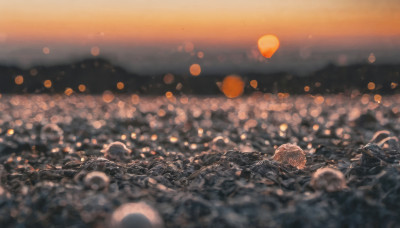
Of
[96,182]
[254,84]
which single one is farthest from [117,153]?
[254,84]

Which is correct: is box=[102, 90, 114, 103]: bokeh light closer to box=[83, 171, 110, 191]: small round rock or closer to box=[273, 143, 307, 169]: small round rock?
box=[273, 143, 307, 169]: small round rock

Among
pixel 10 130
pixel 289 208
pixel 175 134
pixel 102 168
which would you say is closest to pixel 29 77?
pixel 10 130

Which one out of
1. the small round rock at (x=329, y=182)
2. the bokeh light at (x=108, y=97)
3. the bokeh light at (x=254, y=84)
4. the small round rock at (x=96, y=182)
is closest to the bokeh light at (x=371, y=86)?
the bokeh light at (x=254, y=84)

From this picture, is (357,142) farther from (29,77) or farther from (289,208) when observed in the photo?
(29,77)

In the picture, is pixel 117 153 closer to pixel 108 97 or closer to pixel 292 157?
pixel 292 157

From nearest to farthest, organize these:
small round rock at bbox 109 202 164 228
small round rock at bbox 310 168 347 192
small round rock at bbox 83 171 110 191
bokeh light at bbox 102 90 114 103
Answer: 1. small round rock at bbox 109 202 164 228
2. small round rock at bbox 310 168 347 192
3. small round rock at bbox 83 171 110 191
4. bokeh light at bbox 102 90 114 103

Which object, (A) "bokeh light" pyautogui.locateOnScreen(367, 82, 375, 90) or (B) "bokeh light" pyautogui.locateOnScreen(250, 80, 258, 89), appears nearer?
(A) "bokeh light" pyautogui.locateOnScreen(367, 82, 375, 90)

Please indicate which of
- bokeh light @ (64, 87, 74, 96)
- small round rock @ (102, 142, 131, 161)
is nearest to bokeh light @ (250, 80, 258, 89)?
bokeh light @ (64, 87, 74, 96)
